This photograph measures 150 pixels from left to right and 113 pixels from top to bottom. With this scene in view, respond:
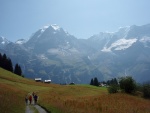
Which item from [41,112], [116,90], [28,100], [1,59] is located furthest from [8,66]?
[41,112]

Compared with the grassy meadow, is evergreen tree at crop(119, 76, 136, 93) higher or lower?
higher

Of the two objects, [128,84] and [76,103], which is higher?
[128,84]

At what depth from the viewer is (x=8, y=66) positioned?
19925 centimetres

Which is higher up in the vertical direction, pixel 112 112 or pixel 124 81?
pixel 124 81

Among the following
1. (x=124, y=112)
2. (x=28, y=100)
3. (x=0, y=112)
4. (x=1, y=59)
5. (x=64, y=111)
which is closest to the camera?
(x=0, y=112)

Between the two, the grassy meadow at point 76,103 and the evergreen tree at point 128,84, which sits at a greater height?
the evergreen tree at point 128,84

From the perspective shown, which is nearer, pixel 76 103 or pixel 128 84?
pixel 76 103

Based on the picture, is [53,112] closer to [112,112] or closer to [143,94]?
[112,112]

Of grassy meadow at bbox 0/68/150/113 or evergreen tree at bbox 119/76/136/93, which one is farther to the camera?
evergreen tree at bbox 119/76/136/93

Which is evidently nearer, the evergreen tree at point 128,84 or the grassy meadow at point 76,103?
the grassy meadow at point 76,103

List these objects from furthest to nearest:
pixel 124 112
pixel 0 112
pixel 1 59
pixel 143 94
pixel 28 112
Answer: pixel 1 59 < pixel 143 94 < pixel 124 112 < pixel 28 112 < pixel 0 112

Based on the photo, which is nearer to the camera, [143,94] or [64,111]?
[64,111]

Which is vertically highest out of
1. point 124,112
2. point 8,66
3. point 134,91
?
point 8,66

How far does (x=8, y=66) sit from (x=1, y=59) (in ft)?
23.2
